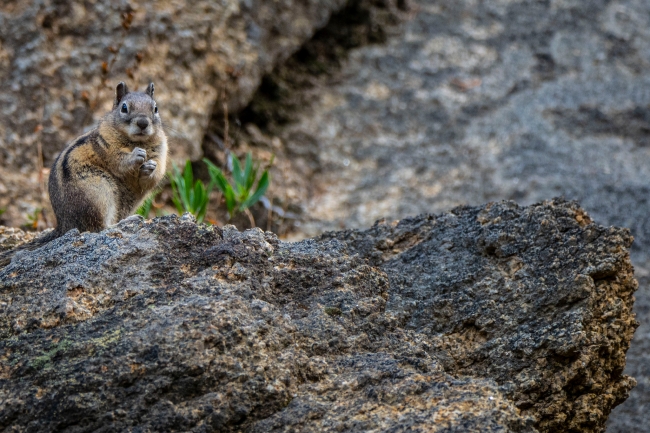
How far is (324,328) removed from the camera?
3.16m

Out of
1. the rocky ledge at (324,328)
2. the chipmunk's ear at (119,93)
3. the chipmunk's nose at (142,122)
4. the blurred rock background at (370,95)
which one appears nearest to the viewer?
the rocky ledge at (324,328)

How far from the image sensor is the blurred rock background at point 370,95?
655cm

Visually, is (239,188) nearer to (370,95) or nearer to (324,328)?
(370,95)

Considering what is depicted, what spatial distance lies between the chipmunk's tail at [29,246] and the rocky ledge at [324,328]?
336 mm

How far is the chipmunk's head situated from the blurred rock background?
124 cm

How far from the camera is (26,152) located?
6449 millimetres

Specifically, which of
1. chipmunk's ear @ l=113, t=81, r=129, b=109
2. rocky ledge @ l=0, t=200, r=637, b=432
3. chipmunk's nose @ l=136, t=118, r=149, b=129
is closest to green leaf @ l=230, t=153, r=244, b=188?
chipmunk's ear @ l=113, t=81, r=129, b=109

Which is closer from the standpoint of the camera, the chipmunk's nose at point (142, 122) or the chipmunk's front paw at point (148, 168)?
the chipmunk's front paw at point (148, 168)

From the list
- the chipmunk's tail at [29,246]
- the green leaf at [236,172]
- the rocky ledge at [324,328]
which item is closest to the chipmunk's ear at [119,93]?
the chipmunk's tail at [29,246]

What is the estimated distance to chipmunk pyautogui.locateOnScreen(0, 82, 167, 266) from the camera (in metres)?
4.22

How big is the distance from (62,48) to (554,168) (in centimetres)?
452

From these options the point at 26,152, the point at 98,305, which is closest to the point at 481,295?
the point at 98,305

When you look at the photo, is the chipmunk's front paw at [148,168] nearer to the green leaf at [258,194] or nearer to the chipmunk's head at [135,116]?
the chipmunk's head at [135,116]

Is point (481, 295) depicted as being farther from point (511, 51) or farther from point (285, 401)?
point (511, 51)
